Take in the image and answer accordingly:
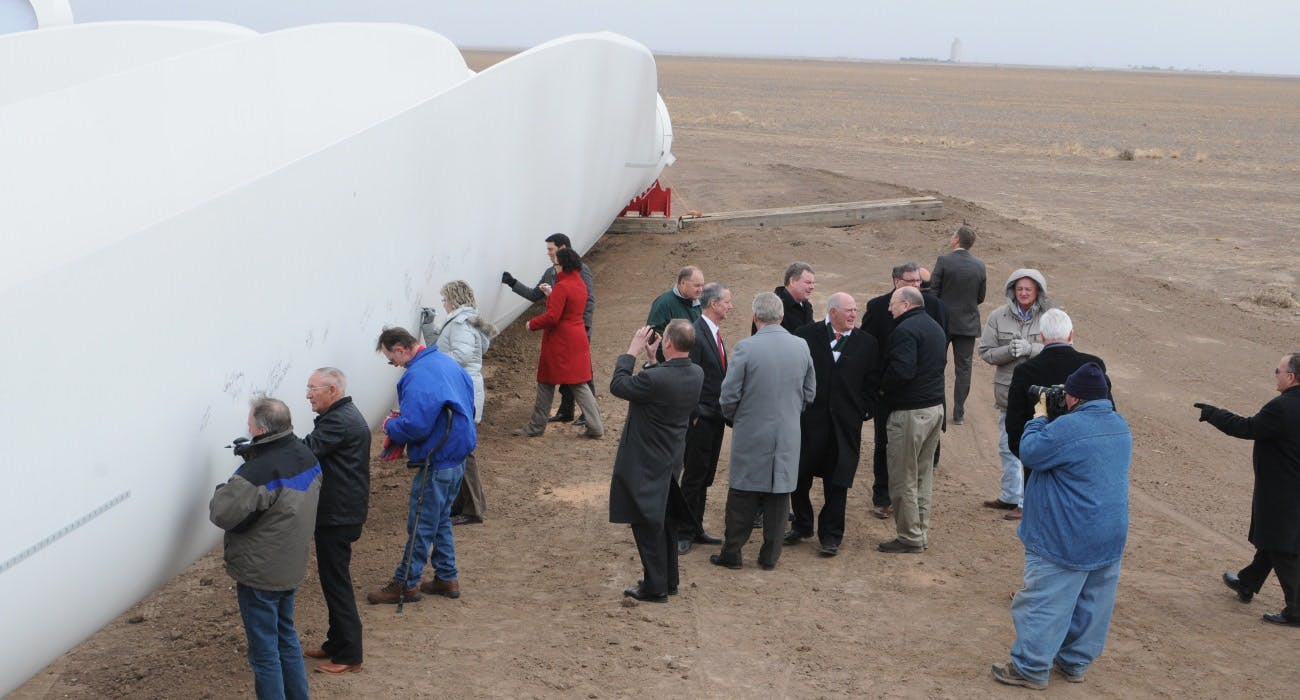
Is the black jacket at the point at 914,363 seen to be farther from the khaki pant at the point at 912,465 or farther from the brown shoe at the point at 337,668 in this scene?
the brown shoe at the point at 337,668

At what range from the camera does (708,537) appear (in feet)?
23.0

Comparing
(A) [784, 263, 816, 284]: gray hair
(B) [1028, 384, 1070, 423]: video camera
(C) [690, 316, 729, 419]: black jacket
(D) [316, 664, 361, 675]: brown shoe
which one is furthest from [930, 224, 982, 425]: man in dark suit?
(D) [316, 664, 361, 675]: brown shoe

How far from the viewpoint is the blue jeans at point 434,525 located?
577 centimetres

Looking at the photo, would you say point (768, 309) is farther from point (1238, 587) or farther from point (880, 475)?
point (1238, 587)

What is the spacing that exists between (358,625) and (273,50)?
5.46m

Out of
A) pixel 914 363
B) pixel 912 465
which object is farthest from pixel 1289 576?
pixel 914 363

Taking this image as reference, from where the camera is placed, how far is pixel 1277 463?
19.3ft

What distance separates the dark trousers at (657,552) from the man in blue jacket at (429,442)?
101 cm

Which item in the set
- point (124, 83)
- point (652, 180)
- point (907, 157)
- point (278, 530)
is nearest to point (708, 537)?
point (278, 530)

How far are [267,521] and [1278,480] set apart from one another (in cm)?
499

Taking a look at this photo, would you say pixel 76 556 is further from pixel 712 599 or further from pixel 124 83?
pixel 124 83

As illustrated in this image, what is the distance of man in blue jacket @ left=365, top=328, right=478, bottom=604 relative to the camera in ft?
18.2

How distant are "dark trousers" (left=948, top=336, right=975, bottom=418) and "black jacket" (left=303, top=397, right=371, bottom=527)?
549 cm

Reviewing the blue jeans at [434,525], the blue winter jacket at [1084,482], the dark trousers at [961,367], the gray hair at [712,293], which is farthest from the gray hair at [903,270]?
the blue jeans at [434,525]
